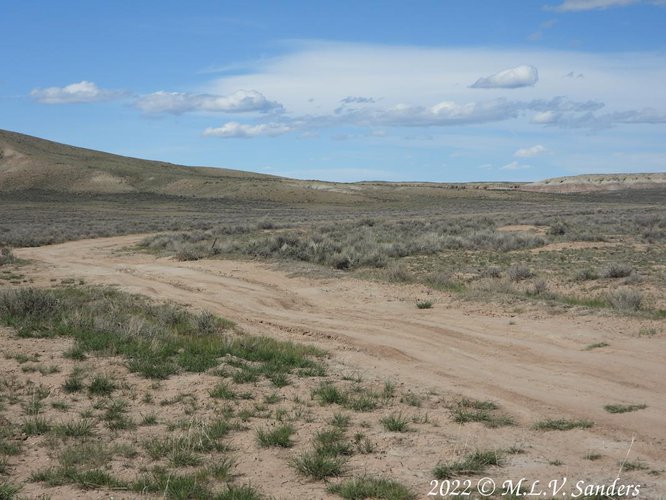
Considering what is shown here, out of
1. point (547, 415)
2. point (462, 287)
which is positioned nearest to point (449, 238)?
point (462, 287)

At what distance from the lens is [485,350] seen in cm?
1084

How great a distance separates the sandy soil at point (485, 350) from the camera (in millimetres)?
6586

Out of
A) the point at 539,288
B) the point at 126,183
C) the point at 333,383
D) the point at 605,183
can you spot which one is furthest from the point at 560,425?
the point at 605,183

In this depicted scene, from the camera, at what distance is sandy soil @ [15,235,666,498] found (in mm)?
6586

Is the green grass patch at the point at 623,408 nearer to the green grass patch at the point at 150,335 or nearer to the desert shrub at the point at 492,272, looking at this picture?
the green grass patch at the point at 150,335

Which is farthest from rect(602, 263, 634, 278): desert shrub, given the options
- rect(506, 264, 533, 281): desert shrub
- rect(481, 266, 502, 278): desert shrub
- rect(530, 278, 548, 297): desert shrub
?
rect(481, 266, 502, 278): desert shrub

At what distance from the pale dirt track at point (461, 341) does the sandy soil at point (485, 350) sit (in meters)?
0.02

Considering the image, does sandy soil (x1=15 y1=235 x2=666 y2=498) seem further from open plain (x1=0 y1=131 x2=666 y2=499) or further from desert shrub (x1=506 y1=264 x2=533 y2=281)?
desert shrub (x1=506 y1=264 x2=533 y2=281)

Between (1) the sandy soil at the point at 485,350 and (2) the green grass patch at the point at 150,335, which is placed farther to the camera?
(2) the green grass patch at the point at 150,335

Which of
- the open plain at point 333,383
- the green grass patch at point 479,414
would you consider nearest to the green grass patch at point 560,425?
the open plain at point 333,383

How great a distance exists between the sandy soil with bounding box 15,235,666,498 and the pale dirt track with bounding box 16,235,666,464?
19mm

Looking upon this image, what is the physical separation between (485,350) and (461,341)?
640mm

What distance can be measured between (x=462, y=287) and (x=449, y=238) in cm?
1061

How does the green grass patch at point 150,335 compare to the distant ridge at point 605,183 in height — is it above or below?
below
